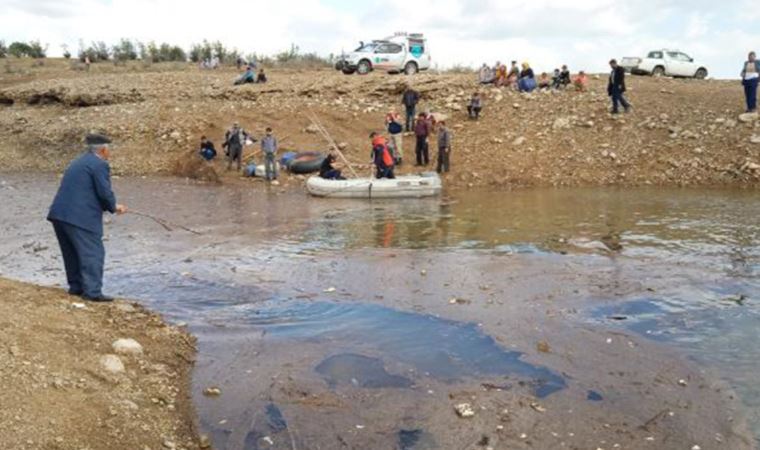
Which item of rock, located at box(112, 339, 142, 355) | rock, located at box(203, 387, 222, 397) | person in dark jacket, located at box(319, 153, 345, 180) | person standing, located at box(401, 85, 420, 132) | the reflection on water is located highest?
person standing, located at box(401, 85, 420, 132)

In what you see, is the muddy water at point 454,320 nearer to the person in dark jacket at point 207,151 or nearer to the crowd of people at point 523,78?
the person in dark jacket at point 207,151

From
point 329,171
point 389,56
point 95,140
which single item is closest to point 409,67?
point 389,56

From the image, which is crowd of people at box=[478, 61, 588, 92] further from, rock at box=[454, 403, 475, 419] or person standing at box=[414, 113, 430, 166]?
rock at box=[454, 403, 475, 419]

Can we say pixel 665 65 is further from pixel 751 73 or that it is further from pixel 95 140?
pixel 95 140

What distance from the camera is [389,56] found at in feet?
99.0

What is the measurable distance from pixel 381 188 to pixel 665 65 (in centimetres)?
1871

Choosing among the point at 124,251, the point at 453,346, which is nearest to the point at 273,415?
the point at 453,346

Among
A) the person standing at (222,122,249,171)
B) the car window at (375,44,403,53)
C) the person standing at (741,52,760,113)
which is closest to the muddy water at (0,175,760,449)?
the person standing at (222,122,249,171)

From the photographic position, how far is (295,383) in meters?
6.17

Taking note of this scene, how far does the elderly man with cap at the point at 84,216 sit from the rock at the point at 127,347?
1.38 m

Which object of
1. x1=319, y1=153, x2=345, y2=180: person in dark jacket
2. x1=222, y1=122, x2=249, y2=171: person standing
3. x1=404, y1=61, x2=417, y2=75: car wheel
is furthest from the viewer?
x1=404, y1=61, x2=417, y2=75: car wheel

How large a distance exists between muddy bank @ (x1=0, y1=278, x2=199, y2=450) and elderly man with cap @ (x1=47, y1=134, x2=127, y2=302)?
12.4 inches

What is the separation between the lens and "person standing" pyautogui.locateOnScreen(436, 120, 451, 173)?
21.3m

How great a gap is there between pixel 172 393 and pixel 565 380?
10.7 feet
